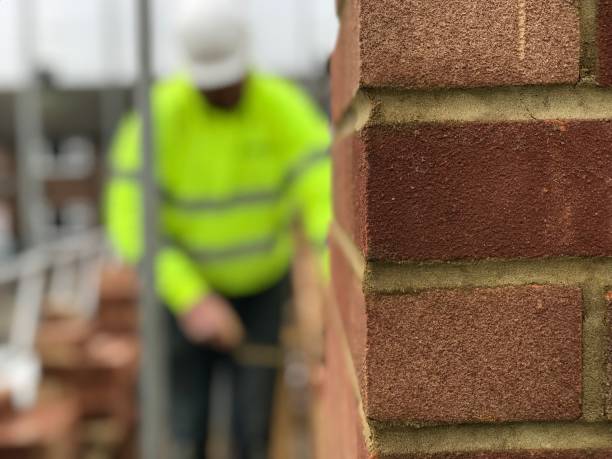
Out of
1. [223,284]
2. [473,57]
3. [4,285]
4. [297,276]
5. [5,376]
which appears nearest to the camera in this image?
[473,57]

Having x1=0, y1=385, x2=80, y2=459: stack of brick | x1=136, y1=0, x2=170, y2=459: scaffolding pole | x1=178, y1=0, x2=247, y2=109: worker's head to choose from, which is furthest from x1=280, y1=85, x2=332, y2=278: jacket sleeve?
x1=0, y1=385, x2=80, y2=459: stack of brick

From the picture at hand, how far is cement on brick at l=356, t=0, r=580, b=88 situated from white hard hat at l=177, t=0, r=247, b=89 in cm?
210

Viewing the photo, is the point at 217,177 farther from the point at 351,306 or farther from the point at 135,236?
the point at 351,306

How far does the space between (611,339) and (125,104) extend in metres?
12.8

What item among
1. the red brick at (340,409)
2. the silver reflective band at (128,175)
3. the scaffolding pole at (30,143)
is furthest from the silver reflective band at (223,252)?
the scaffolding pole at (30,143)

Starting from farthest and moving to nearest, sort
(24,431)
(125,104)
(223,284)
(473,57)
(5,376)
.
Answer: (125,104) < (223,284) < (5,376) < (24,431) < (473,57)

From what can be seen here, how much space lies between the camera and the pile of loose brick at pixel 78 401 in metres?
2.54

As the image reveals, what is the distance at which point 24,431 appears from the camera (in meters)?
2.49

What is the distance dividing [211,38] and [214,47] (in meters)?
0.04

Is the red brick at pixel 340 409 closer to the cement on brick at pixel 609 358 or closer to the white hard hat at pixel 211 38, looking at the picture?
the cement on brick at pixel 609 358

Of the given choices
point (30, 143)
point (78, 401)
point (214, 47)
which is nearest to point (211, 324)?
point (214, 47)

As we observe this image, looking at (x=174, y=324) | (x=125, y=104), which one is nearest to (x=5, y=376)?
(x=174, y=324)

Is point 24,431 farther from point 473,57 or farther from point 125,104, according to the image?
point 125,104

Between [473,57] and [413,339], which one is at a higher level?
[473,57]
